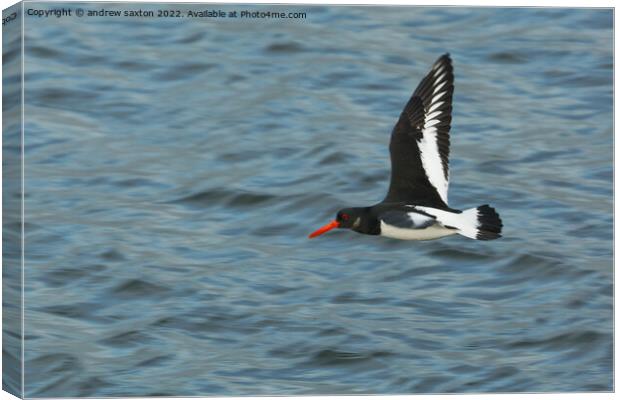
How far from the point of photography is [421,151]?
8.66 meters

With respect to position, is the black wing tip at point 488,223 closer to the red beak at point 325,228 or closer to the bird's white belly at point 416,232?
the bird's white belly at point 416,232

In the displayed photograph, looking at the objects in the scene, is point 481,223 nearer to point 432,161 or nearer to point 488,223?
point 488,223

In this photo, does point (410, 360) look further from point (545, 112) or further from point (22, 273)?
point (22, 273)

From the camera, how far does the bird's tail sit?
812 cm

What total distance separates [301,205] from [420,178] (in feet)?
2.67

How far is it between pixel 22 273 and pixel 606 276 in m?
3.68

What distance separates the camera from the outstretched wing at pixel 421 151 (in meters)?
8.60

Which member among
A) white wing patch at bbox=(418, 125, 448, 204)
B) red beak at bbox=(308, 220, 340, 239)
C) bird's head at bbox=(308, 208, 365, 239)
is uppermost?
white wing patch at bbox=(418, 125, 448, 204)

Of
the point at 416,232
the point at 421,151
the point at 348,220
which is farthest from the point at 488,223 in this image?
the point at 348,220

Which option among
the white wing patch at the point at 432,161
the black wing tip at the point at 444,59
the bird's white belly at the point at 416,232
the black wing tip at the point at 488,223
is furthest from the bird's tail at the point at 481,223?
the black wing tip at the point at 444,59

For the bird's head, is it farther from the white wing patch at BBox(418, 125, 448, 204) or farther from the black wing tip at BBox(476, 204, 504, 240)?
the black wing tip at BBox(476, 204, 504, 240)

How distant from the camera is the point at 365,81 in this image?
8.76m

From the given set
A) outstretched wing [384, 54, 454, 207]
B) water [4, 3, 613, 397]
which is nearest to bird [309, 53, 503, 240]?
outstretched wing [384, 54, 454, 207]

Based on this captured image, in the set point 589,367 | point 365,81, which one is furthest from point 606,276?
point 365,81
